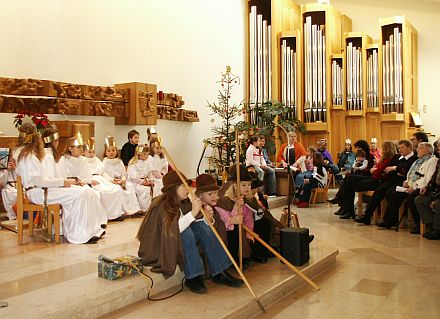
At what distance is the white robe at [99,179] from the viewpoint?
23.2 ft

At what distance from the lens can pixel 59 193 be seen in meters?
6.15

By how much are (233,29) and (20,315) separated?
1101cm

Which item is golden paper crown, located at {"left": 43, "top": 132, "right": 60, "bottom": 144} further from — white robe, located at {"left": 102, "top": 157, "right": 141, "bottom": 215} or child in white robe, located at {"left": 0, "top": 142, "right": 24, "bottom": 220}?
white robe, located at {"left": 102, "top": 157, "right": 141, "bottom": 215}

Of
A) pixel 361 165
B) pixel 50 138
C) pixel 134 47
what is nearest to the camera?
pixel 50 138

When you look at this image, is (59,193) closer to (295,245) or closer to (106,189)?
(106,189)

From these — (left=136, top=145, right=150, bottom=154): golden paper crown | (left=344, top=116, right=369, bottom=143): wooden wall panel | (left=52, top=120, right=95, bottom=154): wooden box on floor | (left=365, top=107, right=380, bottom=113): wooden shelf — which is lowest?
(left=136, top=145, right=150, bottom=154): golden paper crown

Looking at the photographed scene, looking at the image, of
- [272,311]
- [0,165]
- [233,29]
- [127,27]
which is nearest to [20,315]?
[272,311]

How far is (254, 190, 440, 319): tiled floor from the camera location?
4.56 m

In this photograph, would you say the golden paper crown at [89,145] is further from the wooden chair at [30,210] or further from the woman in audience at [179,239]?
the woman in audience at [179,239]

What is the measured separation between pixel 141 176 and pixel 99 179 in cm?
89

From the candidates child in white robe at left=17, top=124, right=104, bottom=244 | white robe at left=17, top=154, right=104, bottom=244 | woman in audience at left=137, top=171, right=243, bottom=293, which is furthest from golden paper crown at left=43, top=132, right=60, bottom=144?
woman in audience at left=137, top=171, right=243, bottom=293

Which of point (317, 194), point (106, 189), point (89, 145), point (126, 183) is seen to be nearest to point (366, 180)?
point (317, 194)

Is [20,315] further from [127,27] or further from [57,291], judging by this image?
[127,27]

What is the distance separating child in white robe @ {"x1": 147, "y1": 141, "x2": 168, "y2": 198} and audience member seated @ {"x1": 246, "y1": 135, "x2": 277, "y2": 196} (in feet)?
8.01
